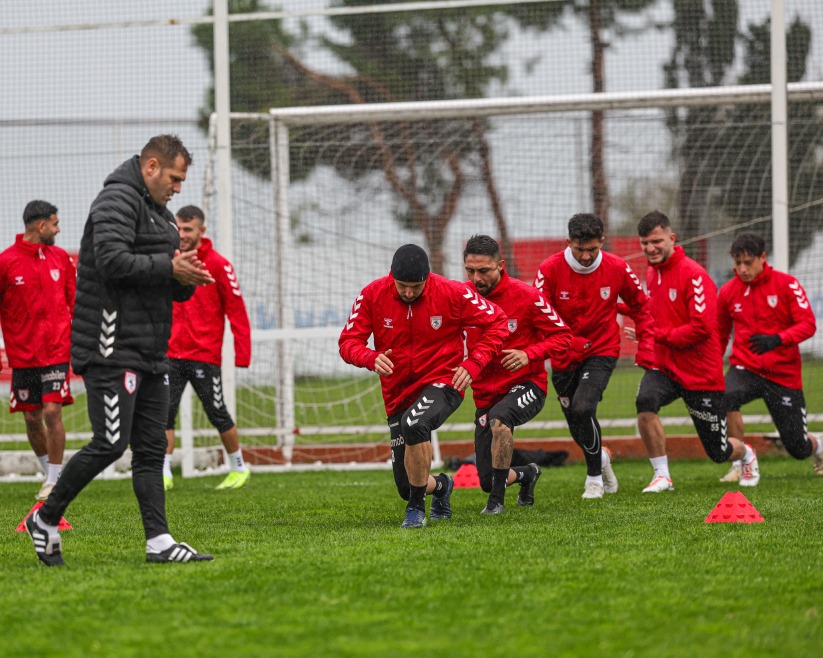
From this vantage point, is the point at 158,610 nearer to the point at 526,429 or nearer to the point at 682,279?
the point at 682,279

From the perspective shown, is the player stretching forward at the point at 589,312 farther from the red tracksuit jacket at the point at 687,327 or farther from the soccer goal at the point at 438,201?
the soccer goal at the point at 438,201

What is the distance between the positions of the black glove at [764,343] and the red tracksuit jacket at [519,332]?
2.51 meters

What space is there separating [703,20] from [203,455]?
7489 mm

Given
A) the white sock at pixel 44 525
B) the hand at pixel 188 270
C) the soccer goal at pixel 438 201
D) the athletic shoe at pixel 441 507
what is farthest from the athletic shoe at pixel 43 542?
the soccer goal at pixel 438 201

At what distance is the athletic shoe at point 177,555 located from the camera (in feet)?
19.4

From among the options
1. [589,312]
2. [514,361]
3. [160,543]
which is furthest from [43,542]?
[589,312]

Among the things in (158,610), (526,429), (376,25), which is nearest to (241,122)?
(376,25)

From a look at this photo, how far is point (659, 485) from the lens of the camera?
9.59 m

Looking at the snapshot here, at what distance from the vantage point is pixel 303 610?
4570mm

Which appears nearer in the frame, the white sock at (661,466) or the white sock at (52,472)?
the white sock at (661,466)

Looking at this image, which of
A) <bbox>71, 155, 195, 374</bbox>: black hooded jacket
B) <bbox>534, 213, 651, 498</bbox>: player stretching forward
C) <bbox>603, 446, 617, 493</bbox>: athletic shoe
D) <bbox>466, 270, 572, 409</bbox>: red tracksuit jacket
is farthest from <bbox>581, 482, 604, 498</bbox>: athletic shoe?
<bbox>71, 155, 195, 374</bbox>: black hooded jacket

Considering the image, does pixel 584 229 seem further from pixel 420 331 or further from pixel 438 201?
pixel 438 201

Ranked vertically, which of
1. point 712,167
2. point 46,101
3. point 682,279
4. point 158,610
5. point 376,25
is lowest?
point 158,610

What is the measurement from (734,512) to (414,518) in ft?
6.42
